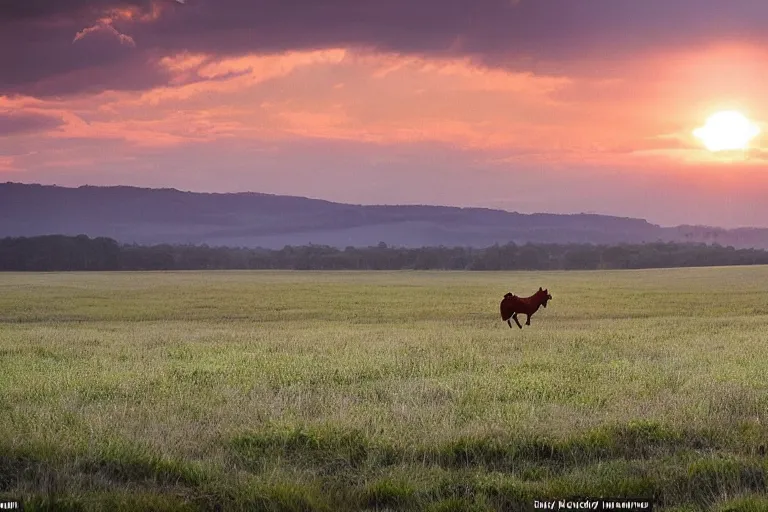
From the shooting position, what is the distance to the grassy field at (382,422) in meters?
8.58

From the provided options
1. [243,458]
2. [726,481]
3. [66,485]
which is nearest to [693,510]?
[726,481]

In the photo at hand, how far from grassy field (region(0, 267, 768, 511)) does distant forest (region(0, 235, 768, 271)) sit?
123 metres

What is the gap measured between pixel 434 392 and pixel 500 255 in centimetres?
13871

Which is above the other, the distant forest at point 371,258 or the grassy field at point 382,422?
the distant forest at point 371,258

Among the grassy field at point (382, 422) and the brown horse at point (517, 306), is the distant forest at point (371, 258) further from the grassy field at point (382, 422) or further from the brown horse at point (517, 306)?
the grassy field at point (382, 422)

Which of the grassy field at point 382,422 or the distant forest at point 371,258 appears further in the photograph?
the distant forest at point 371,258

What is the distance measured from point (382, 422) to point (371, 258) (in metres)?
146

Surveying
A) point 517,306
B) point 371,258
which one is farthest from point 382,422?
point 371,258

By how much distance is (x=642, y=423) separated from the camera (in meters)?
11.0

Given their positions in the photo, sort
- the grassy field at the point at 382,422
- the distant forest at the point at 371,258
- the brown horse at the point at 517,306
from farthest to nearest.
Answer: the distant forest at the point at 371,258
the brown horse at the point at 517,306
the grassy field at the point at 382,422

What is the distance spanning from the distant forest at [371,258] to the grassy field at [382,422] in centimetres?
12252

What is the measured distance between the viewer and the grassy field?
8.58m

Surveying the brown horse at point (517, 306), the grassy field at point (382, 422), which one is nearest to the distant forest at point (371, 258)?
the brown horse at point (517, 306)

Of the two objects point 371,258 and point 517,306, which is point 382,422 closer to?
point 517,306
